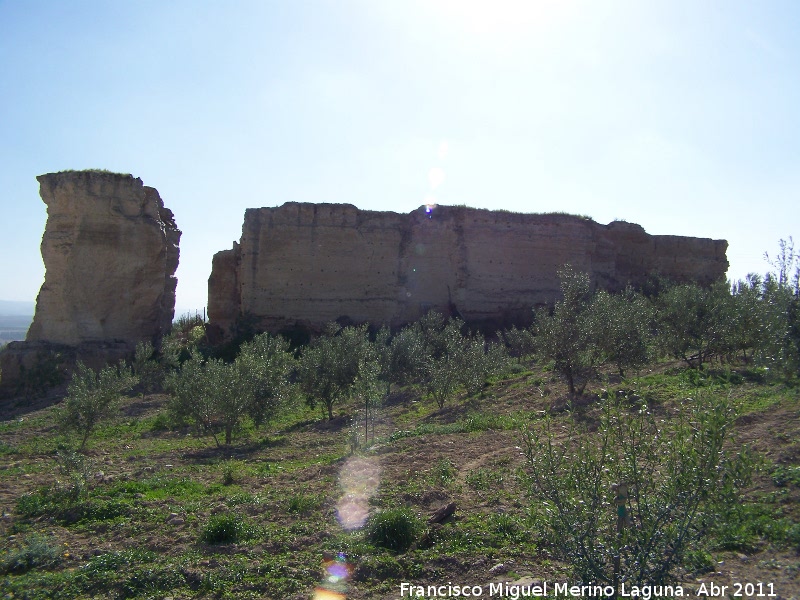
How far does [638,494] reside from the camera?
406 cm

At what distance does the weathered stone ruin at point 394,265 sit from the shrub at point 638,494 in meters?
23.2

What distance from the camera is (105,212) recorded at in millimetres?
24734

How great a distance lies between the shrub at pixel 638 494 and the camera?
12.4 feet

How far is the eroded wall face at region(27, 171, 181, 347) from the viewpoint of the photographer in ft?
79.7

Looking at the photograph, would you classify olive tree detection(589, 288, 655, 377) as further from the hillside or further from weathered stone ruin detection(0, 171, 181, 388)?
weathered stone ruin detection(0, 171, 181, 388)

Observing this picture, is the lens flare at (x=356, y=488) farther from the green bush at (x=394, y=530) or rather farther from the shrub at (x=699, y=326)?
the shrub at (x=699, y=326)

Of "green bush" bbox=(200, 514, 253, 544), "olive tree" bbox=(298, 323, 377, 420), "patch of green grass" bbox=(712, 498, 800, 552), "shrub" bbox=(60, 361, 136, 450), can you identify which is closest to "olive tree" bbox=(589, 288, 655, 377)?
"olive tree" bbox=(298, 323, 377, 420)

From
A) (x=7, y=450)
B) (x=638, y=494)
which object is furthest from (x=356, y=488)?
(x=7, y=450)

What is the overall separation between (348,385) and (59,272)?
614 inches

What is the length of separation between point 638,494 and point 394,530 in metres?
3.05

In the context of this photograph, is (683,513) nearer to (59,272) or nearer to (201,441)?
(201,441)

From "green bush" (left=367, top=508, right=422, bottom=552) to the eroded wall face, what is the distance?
21521mm

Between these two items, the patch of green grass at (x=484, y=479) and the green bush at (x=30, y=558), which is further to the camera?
the patch of green grass at (x=484, y=479)

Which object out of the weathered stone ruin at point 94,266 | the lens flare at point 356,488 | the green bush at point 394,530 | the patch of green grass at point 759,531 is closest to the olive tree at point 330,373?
the lens flare at point 356,488
